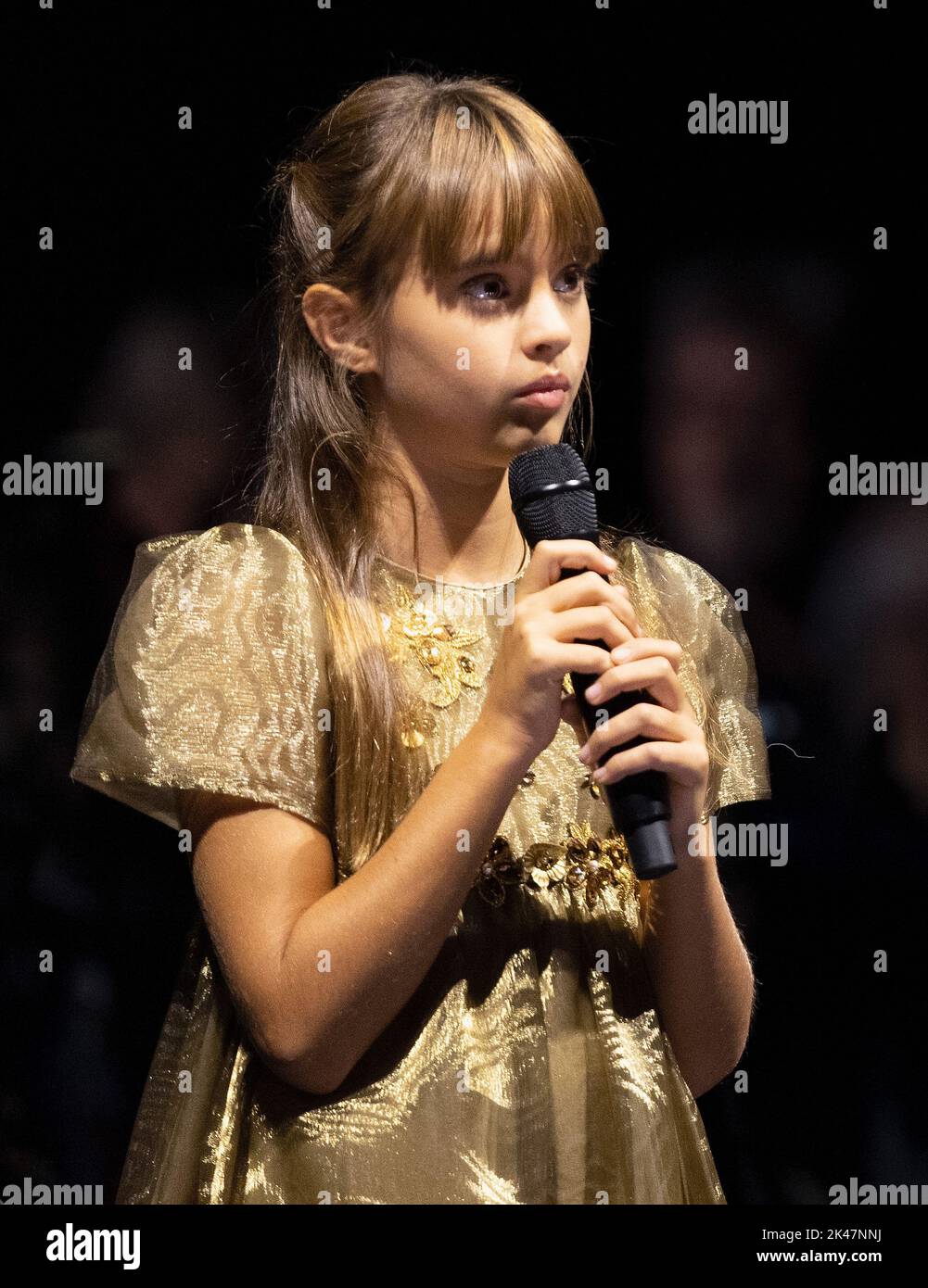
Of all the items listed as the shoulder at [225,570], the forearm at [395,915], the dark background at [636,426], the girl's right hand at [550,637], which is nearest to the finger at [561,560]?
the girl's right hand at [550,637]

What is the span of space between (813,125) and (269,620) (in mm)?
893

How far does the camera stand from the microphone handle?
85cm

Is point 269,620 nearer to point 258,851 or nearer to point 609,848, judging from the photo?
point 258,851

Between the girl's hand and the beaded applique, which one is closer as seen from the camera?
the girl's hand

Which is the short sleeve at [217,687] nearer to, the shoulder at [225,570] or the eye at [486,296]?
the shoulder at [225,570]

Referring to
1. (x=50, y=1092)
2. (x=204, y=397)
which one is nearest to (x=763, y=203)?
(x=204, y=397)

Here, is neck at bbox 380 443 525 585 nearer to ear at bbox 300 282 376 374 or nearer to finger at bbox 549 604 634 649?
ear at bbox 300 282 376 374

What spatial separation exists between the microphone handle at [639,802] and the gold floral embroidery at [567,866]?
126mm

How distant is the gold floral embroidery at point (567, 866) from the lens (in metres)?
1.02

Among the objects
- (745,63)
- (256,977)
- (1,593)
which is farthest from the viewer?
(1,593)

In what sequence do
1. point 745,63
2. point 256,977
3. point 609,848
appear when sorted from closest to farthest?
point 256,977 < point 609,848 < point 745,63

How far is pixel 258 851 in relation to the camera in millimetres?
966

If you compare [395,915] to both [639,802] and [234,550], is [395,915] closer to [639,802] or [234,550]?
[639,802]

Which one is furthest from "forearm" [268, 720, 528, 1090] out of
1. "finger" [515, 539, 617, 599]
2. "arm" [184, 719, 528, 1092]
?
"finger" [515, 539, 617, 599]
